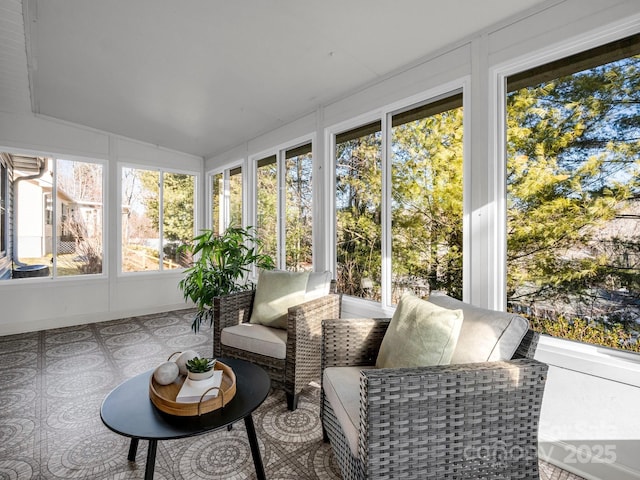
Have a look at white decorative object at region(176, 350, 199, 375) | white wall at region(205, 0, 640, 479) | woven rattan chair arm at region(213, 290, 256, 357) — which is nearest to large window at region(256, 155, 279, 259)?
woven rattan chair arm at region(213, 290, 256, 357)

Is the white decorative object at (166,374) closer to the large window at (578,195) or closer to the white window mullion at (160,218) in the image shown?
the large window at (578,195)

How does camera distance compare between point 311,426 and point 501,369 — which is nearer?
point 501,369

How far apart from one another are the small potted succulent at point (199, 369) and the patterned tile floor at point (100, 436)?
0.60m

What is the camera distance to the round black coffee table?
135 cm

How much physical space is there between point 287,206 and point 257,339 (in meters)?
1.91

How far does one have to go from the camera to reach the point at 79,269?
466 centimetres

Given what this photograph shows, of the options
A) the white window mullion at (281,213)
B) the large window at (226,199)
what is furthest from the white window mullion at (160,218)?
the white window mullion at (281,213)

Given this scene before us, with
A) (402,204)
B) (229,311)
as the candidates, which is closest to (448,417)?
(402,204)

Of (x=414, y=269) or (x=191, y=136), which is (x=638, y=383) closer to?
(x=414, y=269)

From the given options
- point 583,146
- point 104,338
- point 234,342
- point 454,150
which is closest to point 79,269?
point 104,338

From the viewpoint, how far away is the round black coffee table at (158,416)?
1.35 meters

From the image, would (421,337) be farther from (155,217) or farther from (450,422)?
(155,217)

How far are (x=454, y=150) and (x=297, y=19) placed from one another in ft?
4.52

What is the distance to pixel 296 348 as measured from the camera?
233 cm
